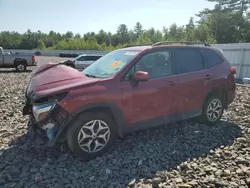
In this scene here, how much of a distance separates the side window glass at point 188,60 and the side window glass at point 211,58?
0.55 ft

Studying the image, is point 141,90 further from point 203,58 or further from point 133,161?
point 203,58

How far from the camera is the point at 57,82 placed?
377 cm

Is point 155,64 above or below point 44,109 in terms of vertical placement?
above

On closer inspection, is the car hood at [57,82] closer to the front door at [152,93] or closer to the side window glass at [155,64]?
the front door at [152,93]

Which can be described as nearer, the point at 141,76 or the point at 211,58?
the point at 141,76

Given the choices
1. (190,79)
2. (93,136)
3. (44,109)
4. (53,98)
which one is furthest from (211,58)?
(44,109)

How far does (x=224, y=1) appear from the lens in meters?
47.0

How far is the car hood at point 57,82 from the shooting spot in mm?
3452

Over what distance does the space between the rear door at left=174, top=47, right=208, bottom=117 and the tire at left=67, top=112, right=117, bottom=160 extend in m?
1.58

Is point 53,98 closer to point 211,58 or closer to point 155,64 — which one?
point 155,64

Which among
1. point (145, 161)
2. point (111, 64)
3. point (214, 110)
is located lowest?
point (145, 161)

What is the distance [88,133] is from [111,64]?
4.68 feet

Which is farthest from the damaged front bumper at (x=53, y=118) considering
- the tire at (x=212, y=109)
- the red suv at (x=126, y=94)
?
the tire at (x=212, y=109)

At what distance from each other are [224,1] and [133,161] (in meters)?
51.9
